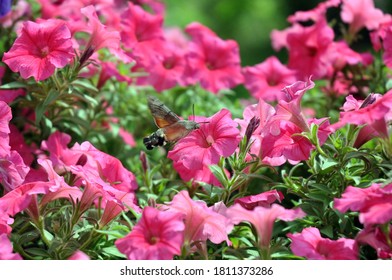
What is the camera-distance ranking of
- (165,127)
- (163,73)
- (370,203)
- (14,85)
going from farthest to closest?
1. (163,73)
2. (14,85)
3. (165,127)
4. (370,203)

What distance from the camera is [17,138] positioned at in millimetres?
1648

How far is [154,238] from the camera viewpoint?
1.17 m

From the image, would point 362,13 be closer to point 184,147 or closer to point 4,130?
point 184,147

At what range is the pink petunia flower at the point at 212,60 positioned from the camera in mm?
2002

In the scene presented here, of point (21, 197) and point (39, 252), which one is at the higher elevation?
point (21, 197)

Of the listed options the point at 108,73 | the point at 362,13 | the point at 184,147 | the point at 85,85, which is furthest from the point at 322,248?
the point at 362,13

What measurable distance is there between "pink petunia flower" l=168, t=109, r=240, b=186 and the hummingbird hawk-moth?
2 centimetres

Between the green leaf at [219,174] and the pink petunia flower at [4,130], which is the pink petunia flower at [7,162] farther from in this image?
the green leaf at [219,174]

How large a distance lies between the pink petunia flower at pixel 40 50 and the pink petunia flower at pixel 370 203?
2.16 feet

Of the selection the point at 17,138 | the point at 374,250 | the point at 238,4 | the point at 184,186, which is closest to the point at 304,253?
the point at 374,250

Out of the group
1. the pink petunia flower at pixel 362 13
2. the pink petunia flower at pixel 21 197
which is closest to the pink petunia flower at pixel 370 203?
the pink petunia flower at pixel 21 197

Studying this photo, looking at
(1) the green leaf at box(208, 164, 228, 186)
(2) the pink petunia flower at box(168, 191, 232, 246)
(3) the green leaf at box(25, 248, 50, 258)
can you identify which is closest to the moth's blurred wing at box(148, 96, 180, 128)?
(1) the green leaf at box(208, 164, 228, 186)

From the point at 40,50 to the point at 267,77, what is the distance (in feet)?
2.57

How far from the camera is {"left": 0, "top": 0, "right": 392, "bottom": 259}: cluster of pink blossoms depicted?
Result: 1.18 metres
